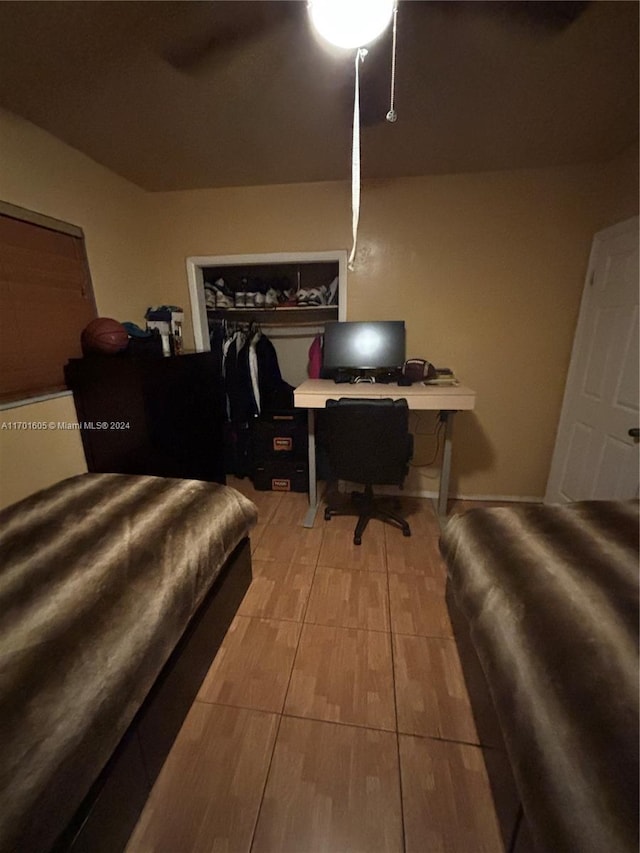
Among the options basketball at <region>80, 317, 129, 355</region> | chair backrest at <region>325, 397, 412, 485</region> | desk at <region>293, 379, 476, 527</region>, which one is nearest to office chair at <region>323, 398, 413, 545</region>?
chair backrest at <region>325, 397, 412, 485</region>

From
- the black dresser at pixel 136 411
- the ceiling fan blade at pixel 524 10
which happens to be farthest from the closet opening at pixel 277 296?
the ceiling fan blade at pixel 524 10

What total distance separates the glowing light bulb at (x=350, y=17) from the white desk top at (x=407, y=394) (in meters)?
1.41

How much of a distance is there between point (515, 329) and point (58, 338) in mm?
2926

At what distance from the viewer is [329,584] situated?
1.74m

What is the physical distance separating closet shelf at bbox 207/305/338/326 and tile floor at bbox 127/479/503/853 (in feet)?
7.08

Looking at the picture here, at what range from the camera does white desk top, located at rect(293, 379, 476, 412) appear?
1914 mm

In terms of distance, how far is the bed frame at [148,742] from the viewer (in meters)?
0.72

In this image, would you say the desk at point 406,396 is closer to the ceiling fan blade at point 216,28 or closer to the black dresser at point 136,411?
the black dresser at point 136,411

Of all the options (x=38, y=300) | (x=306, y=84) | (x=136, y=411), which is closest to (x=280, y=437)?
(x=136, y=411)

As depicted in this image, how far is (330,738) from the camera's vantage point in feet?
3.55

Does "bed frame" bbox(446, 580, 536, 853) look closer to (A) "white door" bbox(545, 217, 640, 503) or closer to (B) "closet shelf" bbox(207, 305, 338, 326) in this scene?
(A) "white door" bbox(545, 217, 640, 503)

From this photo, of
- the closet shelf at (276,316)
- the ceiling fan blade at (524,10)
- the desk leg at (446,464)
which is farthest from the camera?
the closet shelf at (276,316)

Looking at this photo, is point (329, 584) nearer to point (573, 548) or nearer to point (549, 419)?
point (573, 548)

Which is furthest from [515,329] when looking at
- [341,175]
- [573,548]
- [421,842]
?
[421,842]
